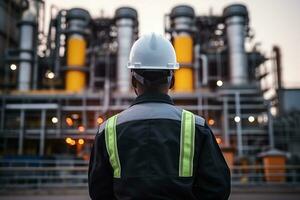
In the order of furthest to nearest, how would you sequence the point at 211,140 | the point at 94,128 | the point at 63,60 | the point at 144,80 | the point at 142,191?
the point at 63,60 → the point at 94,128 → the point at 144,80 → the point at 211,140 → the point at 142,191

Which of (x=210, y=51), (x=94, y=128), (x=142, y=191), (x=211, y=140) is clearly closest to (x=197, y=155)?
(x=211, y=140)

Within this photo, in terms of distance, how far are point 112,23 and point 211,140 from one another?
89.2 feet

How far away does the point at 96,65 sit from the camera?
27.8m

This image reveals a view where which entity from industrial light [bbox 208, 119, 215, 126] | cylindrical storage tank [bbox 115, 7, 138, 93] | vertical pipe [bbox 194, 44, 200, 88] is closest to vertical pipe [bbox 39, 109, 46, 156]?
cylindrical storage tank [bbox 115, 7, 138, 93]

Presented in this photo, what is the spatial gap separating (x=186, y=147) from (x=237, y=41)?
24.3 metres

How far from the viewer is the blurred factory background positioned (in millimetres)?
23016

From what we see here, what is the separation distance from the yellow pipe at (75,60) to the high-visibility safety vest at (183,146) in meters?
23.9

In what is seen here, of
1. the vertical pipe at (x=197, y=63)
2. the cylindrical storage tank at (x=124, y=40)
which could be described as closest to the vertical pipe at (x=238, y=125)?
the vertical pipe at (x=197, y=63)

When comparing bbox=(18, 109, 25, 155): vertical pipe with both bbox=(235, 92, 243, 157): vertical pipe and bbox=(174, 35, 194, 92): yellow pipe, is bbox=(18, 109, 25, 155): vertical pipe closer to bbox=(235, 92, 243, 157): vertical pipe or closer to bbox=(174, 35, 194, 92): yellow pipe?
bbox=(174, 35, 194, 92): yellow pipe

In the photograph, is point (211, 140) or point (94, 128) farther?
point (94, 128)

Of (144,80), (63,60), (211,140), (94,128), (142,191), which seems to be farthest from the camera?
(63,60)

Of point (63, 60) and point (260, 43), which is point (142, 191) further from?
point (260, 43)

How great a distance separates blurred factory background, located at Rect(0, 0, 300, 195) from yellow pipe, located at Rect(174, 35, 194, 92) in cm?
7

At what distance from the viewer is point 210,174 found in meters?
1.83
